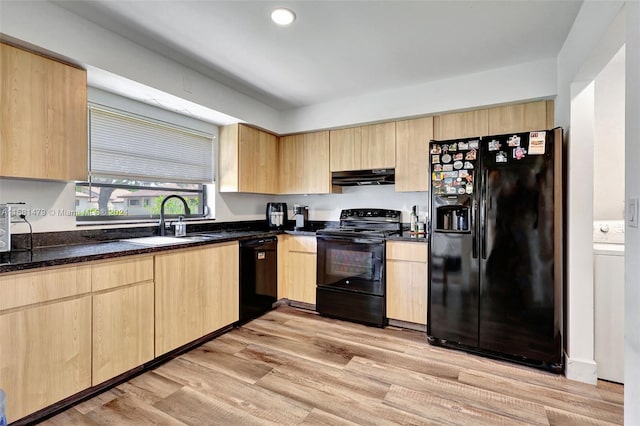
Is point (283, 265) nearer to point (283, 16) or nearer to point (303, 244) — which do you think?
point (303, 244)

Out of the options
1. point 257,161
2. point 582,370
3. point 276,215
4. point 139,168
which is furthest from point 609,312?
point 139,168

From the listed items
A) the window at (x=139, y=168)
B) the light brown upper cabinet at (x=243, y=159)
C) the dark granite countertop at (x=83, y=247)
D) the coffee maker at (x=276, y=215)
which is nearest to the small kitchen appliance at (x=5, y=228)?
the dark granite countertop at (x=83, y=247)

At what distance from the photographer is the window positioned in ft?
8.10

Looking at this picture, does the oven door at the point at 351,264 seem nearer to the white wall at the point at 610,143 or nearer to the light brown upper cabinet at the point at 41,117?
the white wall at the point at 610,143

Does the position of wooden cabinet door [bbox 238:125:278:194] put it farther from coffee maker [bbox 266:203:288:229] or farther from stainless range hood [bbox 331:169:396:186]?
stainless range hood [bbox 331:169:396:186]

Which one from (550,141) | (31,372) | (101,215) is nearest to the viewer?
(31,372)

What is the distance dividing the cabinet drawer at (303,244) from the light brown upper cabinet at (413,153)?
113 centimetres

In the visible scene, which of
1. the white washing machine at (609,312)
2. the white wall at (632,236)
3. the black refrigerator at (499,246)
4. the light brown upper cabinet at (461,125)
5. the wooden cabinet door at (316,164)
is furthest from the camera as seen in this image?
the wooden cabinet door at (316,164)

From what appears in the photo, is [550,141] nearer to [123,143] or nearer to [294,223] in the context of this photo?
[294,223]

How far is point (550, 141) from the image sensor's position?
7.32 ft

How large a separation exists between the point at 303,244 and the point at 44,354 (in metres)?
2.36

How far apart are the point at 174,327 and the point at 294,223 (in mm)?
2250

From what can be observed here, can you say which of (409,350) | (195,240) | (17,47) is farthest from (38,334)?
(409,350)

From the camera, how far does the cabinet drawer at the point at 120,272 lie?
1.89 meters
